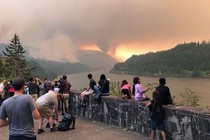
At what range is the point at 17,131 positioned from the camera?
4.84 m

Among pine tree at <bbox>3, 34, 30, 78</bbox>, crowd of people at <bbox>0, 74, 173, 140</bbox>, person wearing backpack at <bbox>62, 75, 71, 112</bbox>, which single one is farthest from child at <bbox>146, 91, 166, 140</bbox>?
pine tree at <bbox>3, 34, 30, 78</bbox>

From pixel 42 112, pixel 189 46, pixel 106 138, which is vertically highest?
pixel 189 46

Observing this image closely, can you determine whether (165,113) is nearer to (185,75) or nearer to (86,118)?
(86,118)

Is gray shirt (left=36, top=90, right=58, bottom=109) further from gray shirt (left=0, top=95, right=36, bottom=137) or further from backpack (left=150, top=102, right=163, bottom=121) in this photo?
gray shirt (left=0, top=95, right=36, bottom=137)

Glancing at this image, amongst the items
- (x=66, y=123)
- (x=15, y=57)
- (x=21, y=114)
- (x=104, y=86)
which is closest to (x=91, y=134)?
(x=66, y=123)

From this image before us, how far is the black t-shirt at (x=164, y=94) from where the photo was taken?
25.8ft

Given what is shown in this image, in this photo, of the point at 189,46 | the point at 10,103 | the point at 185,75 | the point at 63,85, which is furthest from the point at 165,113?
the point at 189,46

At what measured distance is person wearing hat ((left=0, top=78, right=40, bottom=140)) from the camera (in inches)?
189

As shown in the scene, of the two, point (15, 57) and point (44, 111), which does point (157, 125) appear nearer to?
point (44, 111)

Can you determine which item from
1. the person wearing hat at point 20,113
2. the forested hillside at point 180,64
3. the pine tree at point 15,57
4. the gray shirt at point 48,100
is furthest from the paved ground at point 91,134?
the forested hillside at point 180,64

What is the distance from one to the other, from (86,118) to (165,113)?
16.3 ft

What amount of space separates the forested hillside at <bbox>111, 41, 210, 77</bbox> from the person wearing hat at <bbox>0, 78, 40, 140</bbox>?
142420mm

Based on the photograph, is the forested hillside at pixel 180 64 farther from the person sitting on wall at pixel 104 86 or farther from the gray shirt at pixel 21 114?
the gray shirt at pixel 21 114

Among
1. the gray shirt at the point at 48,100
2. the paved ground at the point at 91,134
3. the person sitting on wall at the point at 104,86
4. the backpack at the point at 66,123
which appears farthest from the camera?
the person sitting on wall at the point at 104,86
